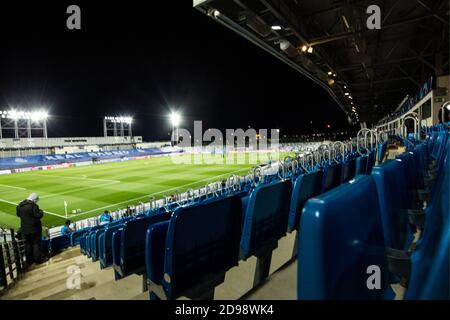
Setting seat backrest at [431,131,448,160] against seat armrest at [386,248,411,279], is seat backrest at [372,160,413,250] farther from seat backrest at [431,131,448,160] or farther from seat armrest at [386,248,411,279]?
seat backrest at [431,131,448,160]

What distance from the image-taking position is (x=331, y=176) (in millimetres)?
3201

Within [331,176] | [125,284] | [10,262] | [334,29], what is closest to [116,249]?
[125,284]

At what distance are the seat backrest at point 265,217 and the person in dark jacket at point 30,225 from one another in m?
6.37

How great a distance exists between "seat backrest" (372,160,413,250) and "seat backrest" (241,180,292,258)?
2.97 ft

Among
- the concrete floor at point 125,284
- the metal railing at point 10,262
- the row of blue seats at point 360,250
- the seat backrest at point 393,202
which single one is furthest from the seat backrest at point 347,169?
the metal railing at point 10,262

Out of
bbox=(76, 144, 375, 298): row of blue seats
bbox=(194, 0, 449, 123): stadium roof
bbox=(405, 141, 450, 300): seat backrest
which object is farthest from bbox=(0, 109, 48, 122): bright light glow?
bbox=(405, 141, 450, 300): seat backrest

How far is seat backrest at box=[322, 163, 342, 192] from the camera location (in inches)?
122

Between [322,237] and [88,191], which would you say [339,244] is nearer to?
[322,237]

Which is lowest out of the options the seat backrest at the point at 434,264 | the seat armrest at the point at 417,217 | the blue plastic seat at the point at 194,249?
the blue plastic seat at the point at 194,249

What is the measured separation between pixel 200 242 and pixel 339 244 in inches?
44.7

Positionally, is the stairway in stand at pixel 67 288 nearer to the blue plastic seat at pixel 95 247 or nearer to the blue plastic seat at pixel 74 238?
the blue plastic seat at pixel 95 247

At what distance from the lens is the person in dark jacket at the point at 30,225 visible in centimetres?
630

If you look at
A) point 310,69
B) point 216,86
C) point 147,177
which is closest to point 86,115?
point 216,86

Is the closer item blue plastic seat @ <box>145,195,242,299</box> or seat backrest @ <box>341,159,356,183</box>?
blue plastic seat @ <box>145,195,242,299</box>
